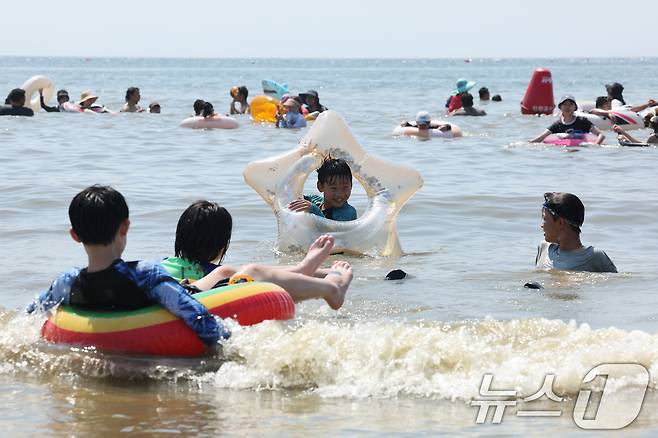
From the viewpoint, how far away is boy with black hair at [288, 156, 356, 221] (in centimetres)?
727

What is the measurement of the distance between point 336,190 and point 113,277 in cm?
322

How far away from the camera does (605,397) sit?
160 inches

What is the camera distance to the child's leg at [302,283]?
4867mm

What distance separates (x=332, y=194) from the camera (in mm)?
7418

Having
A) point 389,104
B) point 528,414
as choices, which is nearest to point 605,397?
point 528,414

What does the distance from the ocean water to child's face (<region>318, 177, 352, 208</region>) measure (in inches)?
15.0

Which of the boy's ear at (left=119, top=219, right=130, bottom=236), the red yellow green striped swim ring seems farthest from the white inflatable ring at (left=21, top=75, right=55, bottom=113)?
the boy's ear at (left=119, top=219, right=130, bottom=236)

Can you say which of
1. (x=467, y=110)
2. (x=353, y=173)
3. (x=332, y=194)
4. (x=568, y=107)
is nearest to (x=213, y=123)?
(x=467, y=110)

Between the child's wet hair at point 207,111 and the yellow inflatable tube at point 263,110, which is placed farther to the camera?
the yellow inflatable tube at point 263,110

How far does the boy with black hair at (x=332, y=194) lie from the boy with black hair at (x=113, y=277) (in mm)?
2912

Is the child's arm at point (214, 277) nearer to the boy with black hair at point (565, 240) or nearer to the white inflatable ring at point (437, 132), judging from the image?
the boy with black hair at point (565, 240)

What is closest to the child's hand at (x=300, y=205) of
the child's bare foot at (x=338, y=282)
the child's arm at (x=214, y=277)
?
the child's bare foot at (x=338, y=282)

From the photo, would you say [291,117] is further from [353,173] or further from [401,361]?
Result: [401,361]

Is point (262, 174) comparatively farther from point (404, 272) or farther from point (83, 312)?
point (83, 312)
